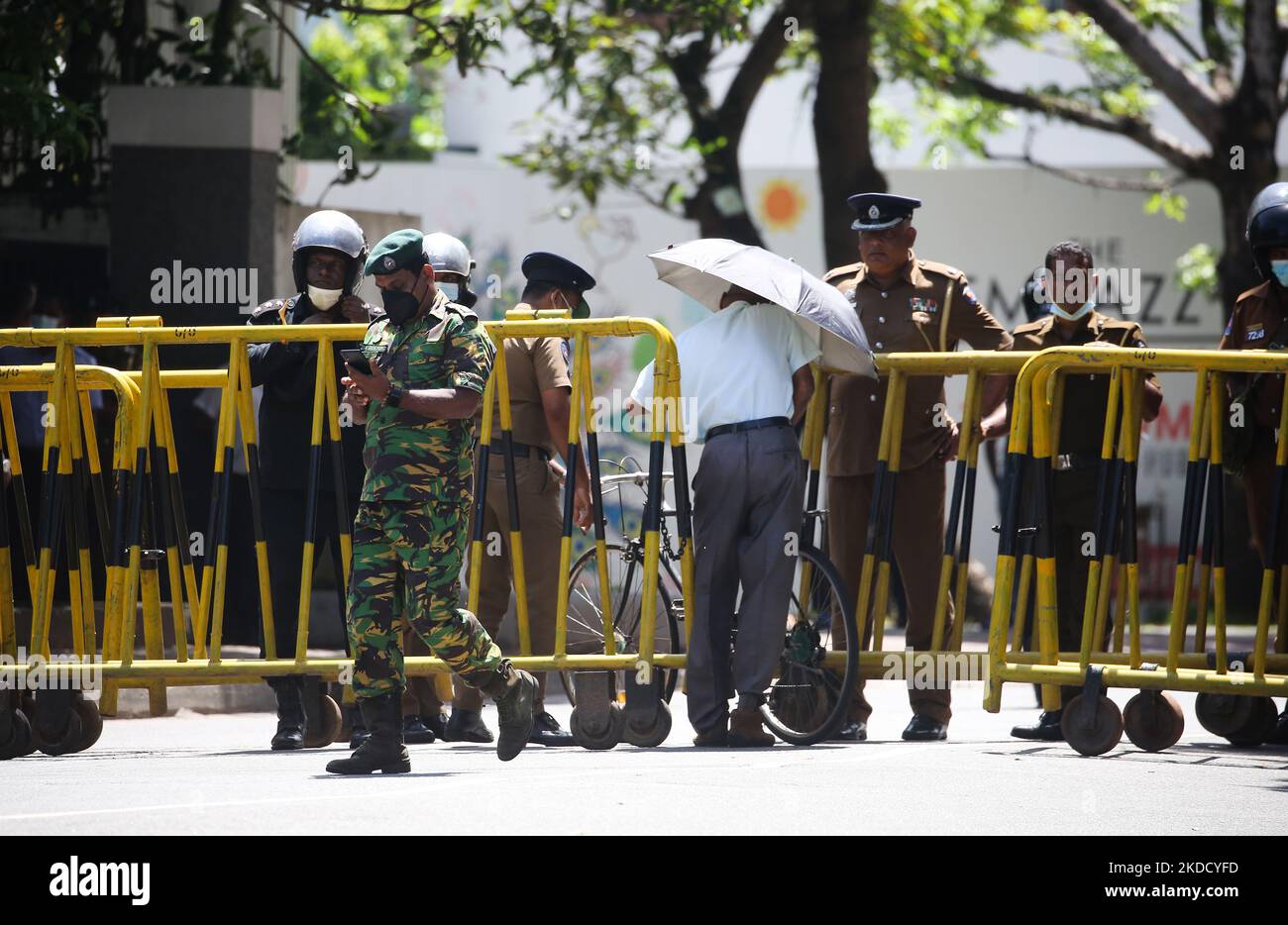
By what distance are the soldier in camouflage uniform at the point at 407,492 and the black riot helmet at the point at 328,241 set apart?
1.19 metres

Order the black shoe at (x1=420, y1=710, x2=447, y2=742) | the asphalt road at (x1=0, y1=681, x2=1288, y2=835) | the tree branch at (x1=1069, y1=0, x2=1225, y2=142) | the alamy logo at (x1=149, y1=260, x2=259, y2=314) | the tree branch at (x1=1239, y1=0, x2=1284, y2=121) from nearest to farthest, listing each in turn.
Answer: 1. the asphalt road at (x1=0, y1=681, x2=1288, y2=835)
2. the black shoe at (x1=420, y1=710, x2=447, y2=742)
3. the alamy logo at (x1=149, y1=260, x2=259, y2=314)
4. the tree branch at (x1=1239, y1=0, x2=1284, y2=121)
5. the tree branch at (x1=1069, y1=0, x2=1225, y2=142)

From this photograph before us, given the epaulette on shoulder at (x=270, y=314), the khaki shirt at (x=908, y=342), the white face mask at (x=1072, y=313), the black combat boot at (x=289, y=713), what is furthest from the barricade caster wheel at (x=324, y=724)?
the white face mask at (x=1072, y=313)

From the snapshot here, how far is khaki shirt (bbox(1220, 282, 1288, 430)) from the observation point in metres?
8.28

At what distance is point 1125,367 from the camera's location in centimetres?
791

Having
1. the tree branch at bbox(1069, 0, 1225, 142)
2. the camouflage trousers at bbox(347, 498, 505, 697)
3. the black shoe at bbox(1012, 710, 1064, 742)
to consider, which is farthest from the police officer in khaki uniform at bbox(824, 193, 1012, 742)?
the tree branch at bbox(1069, 0, 1225, 142)

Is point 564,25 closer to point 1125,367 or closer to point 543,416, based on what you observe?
point 543,416

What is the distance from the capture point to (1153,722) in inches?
313

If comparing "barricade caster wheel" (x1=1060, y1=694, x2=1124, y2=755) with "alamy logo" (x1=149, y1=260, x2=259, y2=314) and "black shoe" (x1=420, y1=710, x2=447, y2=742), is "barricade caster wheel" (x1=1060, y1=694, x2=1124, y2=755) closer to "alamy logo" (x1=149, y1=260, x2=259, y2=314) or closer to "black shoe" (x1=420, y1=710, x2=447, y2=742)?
"black shoe" (x1=420, y1=710, x2=447, y2=742)

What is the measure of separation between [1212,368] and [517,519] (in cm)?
282

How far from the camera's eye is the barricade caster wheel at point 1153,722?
7941mm

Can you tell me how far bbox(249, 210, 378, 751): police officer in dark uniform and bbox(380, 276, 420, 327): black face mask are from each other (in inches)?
50.2

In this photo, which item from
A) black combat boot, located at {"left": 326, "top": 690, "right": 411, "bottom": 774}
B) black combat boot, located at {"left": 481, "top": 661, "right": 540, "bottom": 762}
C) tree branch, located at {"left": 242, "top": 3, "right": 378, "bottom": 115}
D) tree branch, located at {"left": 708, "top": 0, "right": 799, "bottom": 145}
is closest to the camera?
black combat boot, located at {"left": 326, "top": 690, "right": 411, "bottom": 774}
